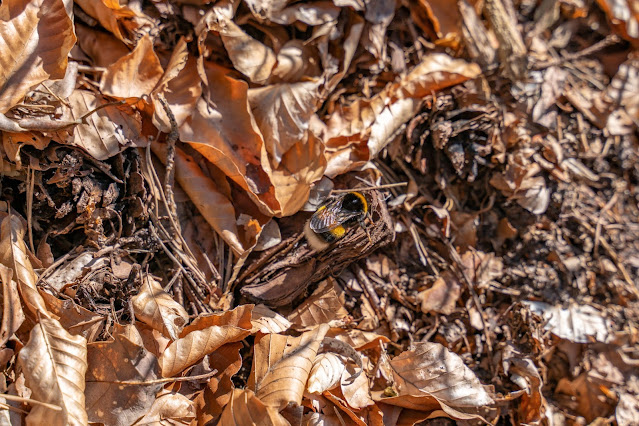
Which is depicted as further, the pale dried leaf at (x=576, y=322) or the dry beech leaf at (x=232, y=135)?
the pale dried leaf at (x=576, y=322)

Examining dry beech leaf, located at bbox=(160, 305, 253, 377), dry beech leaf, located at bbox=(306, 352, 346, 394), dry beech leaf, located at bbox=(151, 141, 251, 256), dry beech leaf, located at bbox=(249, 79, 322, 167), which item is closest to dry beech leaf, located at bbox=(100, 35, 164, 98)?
dry beech leaf, located at bbox=(151, 141, 251, 256)

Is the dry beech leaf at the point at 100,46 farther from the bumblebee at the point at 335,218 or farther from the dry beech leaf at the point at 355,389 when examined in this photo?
the dry beech leaf at the point at 355,389

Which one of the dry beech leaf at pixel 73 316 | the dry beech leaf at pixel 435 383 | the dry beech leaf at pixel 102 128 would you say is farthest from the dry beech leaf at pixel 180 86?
the dry beech leaf at pixel 435 383

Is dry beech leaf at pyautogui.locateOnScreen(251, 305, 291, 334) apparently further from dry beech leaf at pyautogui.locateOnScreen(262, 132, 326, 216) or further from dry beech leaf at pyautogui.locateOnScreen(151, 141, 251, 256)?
dry beech leaf at pyautogui.locateOnScreen(262, 132, 326, 216)

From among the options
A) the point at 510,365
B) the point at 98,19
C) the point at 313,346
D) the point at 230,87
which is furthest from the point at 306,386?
the point at 98,19

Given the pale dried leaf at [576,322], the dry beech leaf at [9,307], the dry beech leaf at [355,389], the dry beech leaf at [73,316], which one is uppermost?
the dry beech leaf at [9,307]

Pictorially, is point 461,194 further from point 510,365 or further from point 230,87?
point 230,87
